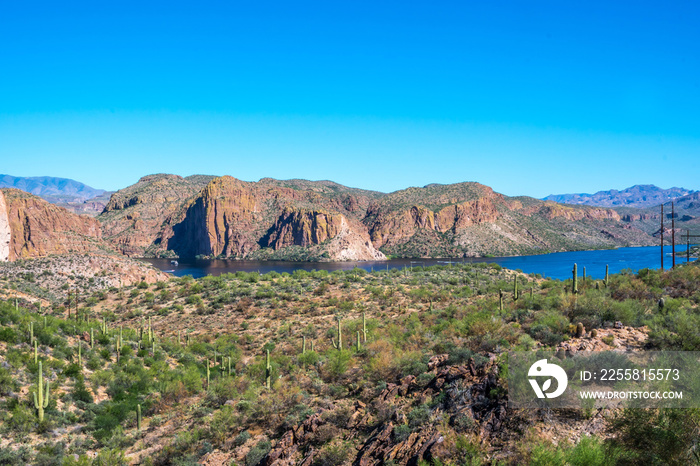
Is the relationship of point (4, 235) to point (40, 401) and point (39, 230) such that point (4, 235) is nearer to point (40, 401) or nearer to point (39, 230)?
point (39, 230)

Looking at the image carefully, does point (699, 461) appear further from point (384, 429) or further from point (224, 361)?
point (224, 361)

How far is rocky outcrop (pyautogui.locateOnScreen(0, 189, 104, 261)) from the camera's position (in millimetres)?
74500

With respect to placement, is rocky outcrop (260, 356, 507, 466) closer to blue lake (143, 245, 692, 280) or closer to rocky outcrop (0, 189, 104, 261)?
rocky outcrop (0, 189, 104, 261)

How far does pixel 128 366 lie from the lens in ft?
74.8

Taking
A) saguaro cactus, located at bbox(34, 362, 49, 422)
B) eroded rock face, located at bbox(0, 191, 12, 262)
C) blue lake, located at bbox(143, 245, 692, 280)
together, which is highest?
eroded rock face, located at bbox(0, 191, 12, 262)

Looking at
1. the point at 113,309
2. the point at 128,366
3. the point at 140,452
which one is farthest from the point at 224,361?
the point at 113,309

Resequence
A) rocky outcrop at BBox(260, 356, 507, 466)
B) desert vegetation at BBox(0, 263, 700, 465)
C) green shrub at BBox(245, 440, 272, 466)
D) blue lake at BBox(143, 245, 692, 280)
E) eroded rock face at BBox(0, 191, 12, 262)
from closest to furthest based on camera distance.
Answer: desert vegetation at BBox(0, 263, 700, 465) → rocky outcrop at BBox(260, 356, 507, 466) → green shrub at BBox(245, 440, 272, 466) → eroded rock face at BBox(0, 191, 12, 262) → blue lake at BBox(143, 245, 692, 280)

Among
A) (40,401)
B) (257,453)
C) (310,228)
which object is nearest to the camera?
(257,453)

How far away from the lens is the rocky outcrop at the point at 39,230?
7450 centimetres

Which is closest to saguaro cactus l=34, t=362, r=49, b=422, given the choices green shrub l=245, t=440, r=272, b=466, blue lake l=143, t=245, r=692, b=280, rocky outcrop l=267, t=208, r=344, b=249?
green shrub l=245, t=440, r=272, b=466

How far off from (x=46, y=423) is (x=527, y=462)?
54.3ft

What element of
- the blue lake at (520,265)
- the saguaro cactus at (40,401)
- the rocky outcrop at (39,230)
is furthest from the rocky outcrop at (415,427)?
the blue lake at (520,265)

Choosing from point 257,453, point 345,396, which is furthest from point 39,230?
point 257,453

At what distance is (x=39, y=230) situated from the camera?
79.1m
